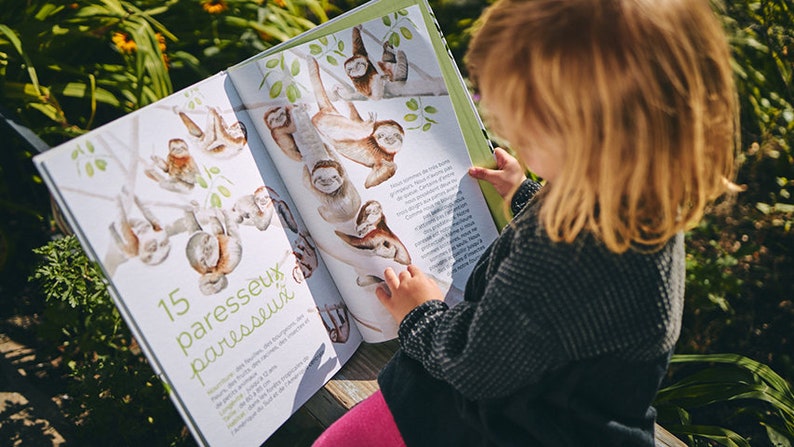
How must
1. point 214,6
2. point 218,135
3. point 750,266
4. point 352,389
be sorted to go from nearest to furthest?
point 218,135 → point 352,389 → point 214,6 → point 750,266

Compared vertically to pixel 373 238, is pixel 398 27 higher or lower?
higher

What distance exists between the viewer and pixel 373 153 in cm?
105

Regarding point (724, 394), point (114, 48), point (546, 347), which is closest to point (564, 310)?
point (546, 347)

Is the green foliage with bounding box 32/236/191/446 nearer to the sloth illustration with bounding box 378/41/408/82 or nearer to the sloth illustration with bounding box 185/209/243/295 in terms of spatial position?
the sloth illustration with bounding box 185/209/243/295

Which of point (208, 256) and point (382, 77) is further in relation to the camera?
point (382, 77)

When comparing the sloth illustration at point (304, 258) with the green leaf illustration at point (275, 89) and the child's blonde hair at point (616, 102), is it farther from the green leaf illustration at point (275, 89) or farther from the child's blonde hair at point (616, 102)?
the child's blonde hair at point (616, 102)

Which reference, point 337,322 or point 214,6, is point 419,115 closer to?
point 337,322

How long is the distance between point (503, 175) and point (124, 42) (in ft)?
3.37

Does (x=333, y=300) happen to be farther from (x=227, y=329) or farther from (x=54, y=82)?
(x=54, y=82)

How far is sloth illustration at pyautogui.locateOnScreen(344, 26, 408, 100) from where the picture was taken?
1064 mm

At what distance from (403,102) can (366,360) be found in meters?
0.50

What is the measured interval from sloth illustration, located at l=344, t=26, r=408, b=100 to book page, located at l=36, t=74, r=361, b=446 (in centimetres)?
22

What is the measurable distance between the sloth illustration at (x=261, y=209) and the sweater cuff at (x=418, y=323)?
26 centimetres

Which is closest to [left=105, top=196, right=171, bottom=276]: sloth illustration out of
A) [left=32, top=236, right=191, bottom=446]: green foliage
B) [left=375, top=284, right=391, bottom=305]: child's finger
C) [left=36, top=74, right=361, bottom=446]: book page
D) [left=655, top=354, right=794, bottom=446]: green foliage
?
[left=36, top=74, right=361, bottom=446]: book page
